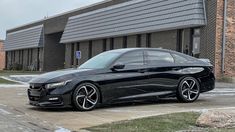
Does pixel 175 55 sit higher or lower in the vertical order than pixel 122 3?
lower

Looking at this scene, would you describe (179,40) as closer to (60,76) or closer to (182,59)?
(182,59)

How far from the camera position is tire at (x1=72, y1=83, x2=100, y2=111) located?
11.5 metres

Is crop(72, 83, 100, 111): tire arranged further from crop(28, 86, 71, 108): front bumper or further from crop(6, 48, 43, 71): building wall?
crop(6, 48, 43, 71): building wall

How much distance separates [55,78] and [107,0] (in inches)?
1226

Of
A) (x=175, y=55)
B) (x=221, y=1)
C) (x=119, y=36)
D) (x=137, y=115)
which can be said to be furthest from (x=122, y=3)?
(x=137, y=115)

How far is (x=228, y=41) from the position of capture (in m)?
26.9

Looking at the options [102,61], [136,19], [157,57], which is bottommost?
[102,61]

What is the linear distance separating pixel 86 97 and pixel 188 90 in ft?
9.84

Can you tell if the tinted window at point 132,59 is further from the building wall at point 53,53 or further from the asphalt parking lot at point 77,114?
the building wall at point 53,53

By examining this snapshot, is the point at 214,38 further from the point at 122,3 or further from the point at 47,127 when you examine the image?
the point at 47,127

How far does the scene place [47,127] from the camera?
9.38m

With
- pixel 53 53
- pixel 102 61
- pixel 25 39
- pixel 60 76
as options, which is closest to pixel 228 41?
pixel 102 61

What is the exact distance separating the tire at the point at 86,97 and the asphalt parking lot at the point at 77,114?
0.17 meters

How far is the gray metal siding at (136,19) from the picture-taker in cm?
2812
